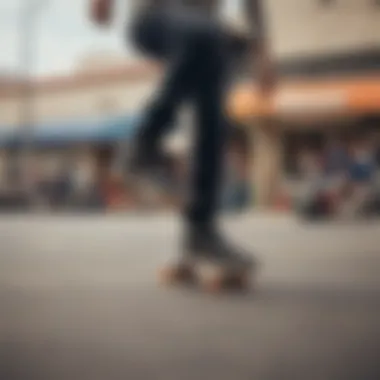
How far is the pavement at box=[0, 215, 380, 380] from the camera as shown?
0.84 metres

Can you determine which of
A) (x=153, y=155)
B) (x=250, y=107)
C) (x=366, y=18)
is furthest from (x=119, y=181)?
(x=366, y=18)

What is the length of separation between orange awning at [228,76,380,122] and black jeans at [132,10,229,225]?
0.09 feet

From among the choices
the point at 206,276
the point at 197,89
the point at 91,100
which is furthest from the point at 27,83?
the point at 206,276

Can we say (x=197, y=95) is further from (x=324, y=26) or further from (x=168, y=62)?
(x=324, y=26)

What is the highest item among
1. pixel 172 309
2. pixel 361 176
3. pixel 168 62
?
pixel 168 62

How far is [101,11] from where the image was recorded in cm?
84

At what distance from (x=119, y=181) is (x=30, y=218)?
4.3 inches

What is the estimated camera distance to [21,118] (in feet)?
2.90

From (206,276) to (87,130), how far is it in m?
0.22

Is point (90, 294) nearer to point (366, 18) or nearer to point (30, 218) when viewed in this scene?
point (30, 218)

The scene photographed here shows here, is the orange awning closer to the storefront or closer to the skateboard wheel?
the storefront

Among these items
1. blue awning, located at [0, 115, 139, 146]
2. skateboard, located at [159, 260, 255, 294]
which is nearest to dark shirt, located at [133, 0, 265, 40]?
blue awning, located at [0, 115, 139, 146]

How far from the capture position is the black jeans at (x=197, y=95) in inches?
32.6

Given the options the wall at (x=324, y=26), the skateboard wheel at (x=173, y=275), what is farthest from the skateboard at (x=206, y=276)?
the wall at (x=324, y=26)
